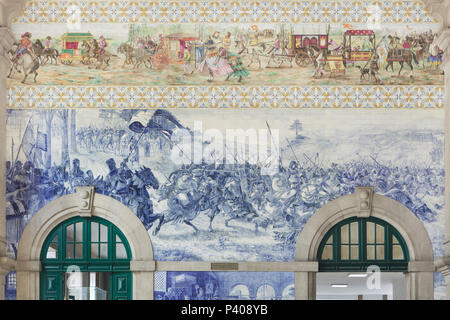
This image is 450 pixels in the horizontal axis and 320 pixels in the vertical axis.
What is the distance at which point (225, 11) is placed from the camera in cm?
1371

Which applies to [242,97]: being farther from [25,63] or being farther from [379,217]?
[25,63]

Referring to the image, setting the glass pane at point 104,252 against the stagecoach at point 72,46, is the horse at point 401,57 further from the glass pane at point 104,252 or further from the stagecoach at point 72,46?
the glass pane at point 104,252

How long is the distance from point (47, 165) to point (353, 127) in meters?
5.74

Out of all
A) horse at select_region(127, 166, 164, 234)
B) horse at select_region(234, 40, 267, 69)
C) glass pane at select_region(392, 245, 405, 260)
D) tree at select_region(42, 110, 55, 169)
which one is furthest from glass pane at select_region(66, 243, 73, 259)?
glass pane at select_region(392, 245, 405, 260)

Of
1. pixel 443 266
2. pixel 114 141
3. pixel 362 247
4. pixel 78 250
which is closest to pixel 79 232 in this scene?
pixel 78 250

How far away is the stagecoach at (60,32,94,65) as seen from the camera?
13594 mm

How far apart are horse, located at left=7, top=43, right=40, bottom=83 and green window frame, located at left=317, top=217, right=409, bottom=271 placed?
20.7ft

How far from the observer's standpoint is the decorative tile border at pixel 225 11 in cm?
1364

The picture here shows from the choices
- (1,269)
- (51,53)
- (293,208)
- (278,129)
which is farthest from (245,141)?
(1,269)

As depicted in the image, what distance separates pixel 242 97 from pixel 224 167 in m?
1.36

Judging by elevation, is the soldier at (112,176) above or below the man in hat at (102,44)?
below

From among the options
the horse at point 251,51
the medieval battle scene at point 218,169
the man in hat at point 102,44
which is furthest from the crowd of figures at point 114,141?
the horse at point 251,51

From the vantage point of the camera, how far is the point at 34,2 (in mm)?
13766

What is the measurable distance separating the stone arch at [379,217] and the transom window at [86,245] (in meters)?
3.26
